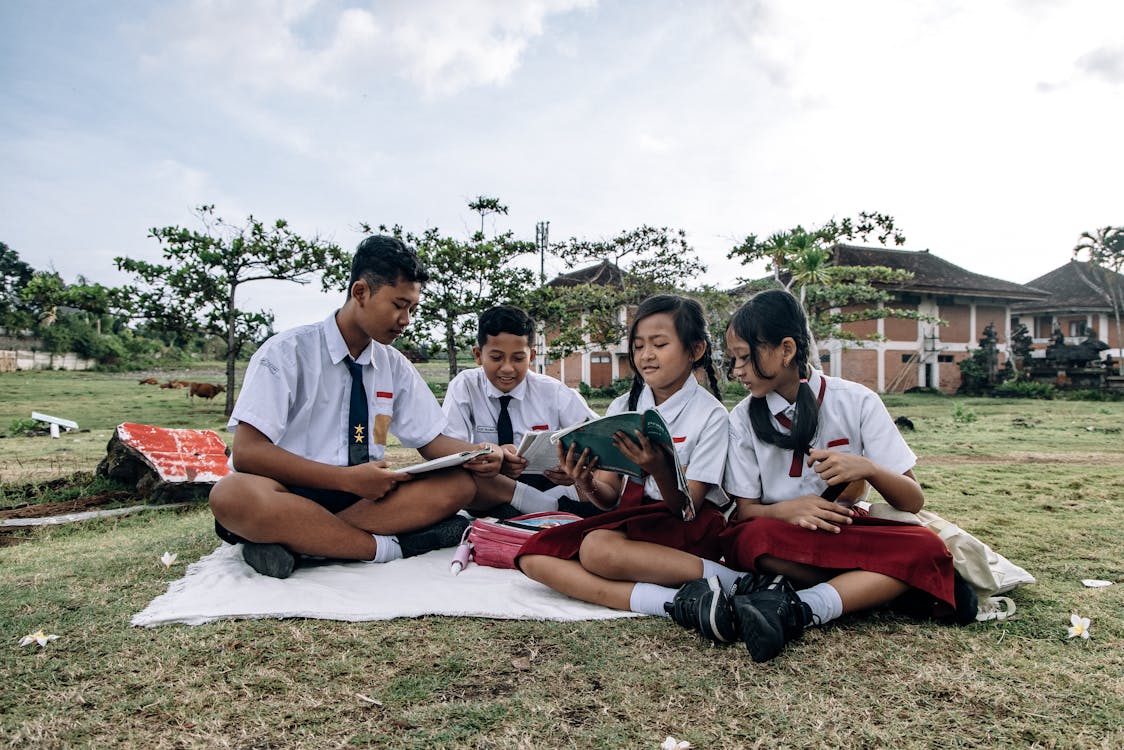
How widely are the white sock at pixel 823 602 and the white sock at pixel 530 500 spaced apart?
1.69 m

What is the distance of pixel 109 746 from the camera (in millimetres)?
1485

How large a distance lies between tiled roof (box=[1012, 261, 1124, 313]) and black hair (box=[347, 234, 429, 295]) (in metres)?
29.3

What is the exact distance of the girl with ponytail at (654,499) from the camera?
2.38m

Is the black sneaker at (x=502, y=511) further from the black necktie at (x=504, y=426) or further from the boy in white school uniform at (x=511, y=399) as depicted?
the black necktie at (x=504, y=426)

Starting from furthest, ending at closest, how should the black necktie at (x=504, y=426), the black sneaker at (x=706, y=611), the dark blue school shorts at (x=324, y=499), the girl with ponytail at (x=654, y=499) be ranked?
the black necktie at (x=504, y=426), the dark blue school shorts at (x=324, y=499), the girl with ponytail at (x=654, y=499), the black sneaker at (x=706, y=611)

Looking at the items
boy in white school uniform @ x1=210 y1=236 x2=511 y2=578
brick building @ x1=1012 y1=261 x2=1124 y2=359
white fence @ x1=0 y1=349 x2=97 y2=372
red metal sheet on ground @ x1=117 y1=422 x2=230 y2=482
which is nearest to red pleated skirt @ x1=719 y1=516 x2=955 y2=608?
boy in white school uniform @ x1=210 y1=236 x2=511 y2=578

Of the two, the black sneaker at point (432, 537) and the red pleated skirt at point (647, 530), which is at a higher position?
the red pleated skirt at point (647, 530)

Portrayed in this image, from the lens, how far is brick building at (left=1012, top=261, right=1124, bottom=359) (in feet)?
89.9

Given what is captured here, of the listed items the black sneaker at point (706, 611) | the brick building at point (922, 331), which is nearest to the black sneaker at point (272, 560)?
the black sneaker at point (706, 611)

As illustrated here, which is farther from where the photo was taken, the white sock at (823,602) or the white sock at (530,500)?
the white sock at (530,500)

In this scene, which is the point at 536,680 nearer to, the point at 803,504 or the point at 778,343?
the point at 803,504

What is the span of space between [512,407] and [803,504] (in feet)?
6.39

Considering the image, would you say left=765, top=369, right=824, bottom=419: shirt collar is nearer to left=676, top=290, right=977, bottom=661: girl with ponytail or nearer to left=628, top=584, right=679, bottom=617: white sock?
left=676, top=290, right=977, bottom=661: girl with ponytail

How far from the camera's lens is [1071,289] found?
29.6 metres
